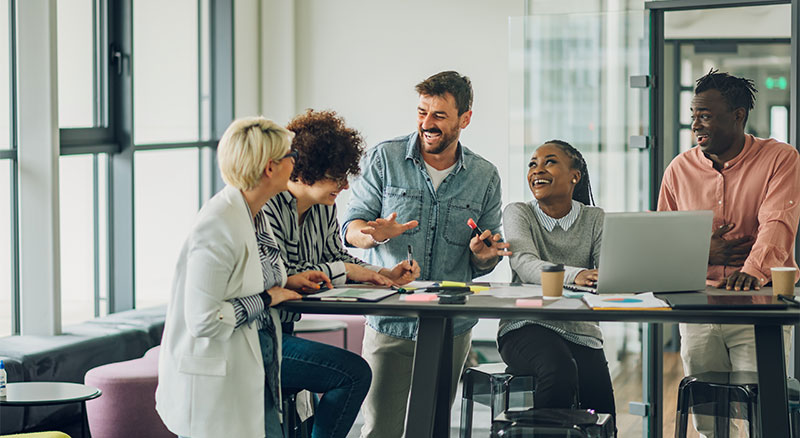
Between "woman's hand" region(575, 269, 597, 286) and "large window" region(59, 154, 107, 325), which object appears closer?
"woman's hand" region(575, 269, 597, 286)

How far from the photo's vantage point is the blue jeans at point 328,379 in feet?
9.91

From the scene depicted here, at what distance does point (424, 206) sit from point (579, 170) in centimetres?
59

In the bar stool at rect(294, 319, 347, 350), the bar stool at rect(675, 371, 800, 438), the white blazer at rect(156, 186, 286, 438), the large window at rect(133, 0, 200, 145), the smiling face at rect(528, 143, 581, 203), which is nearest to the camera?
the white blazer at rect(156, 186, 286, 438)

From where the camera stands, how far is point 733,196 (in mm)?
3578

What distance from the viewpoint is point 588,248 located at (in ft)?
11.5

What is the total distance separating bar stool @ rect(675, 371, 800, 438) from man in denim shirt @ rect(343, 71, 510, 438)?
78 centimetres

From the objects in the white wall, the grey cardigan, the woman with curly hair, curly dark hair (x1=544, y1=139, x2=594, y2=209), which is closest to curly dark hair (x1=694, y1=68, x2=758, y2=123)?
curly dark hair (x1=544, y1=139, x2=594, y2=209)

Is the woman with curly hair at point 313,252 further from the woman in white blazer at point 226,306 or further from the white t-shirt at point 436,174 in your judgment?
the white t-shirt at point 436,174

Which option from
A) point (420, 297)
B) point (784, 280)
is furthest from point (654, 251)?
point (420, 297)

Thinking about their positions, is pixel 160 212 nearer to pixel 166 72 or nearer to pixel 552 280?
pixel 166 72

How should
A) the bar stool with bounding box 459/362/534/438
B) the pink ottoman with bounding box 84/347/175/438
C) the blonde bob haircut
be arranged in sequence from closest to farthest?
the blonde bob haircut, the bar stool with bounding box 459/362/534/438, the pink ottoman with bounding box 84/347/175/438

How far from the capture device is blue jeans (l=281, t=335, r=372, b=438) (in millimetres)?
3021

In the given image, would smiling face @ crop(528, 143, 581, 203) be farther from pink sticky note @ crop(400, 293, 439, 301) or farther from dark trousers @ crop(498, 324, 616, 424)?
pink sticky note @ crop(400, 293, 439, 301)

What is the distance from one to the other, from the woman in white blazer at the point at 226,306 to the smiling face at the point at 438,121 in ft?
2.48
